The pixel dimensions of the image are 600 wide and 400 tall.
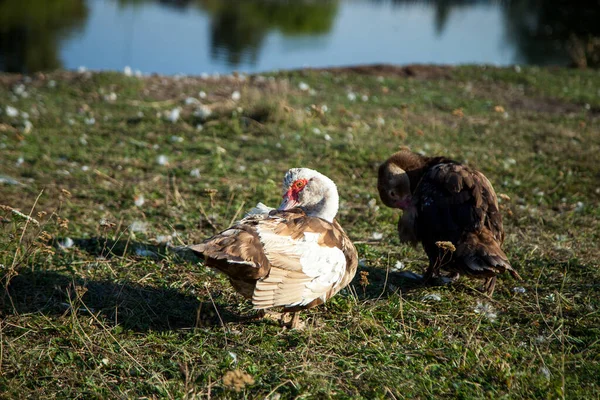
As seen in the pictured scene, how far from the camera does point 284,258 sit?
3.61m

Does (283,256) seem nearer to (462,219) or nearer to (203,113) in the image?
(462,219)

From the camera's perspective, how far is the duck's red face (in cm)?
432

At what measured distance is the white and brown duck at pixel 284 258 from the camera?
338 cm

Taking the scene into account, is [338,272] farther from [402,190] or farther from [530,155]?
[530,155]

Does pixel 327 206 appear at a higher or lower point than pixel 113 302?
higher

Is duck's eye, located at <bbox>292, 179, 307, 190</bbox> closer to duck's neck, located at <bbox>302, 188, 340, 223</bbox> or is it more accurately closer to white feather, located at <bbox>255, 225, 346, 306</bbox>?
duck's neck, located at <bbox>302, 188, 340, 223</bbox>

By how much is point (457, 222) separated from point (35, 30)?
19.9 meters

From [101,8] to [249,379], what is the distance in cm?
2945

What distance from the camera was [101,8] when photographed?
28.7 meters

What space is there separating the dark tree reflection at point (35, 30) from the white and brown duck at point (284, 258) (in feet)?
46.8

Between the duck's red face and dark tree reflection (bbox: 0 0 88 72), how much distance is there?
13.8 m

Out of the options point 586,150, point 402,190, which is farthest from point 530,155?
point 402,190

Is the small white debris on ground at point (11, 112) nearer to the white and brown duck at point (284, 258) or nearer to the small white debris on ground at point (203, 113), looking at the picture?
the small white debris on ground at point (203, 113)

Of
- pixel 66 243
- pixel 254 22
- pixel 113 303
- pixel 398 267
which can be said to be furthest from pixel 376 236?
pixel 254 22
